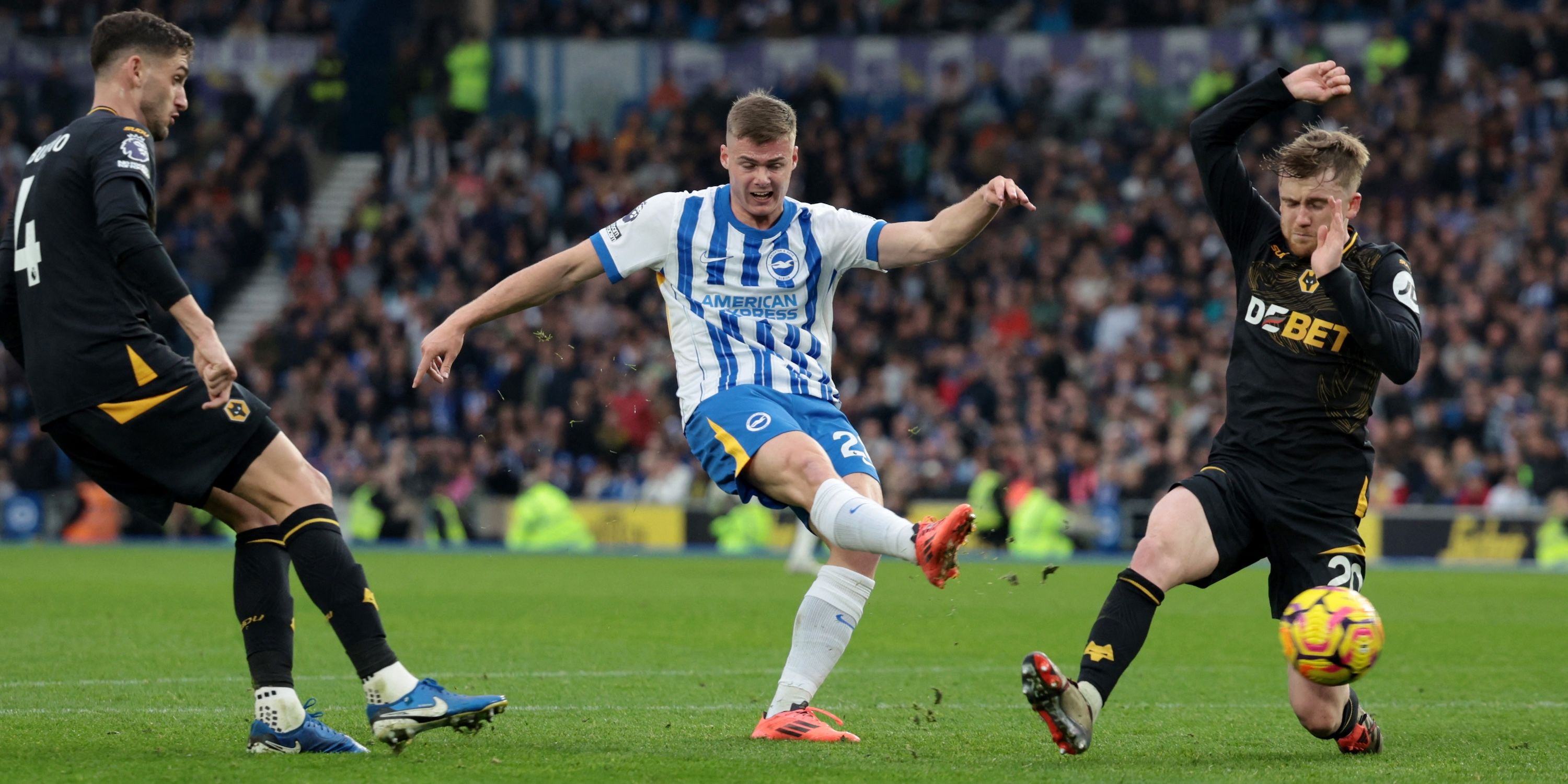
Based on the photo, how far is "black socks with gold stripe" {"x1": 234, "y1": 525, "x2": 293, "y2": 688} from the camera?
17.8 ft

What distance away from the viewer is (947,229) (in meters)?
5.89

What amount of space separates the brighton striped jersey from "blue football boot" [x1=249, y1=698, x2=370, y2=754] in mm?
1588

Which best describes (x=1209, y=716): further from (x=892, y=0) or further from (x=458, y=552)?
(x=892, y=0)

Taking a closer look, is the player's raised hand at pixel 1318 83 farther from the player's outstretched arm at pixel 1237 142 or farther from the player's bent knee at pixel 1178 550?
the player's bent knee at pixel 1178 550

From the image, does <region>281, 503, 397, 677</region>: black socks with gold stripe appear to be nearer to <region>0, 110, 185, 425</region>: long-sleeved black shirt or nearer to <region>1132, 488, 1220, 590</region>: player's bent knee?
<region>0, 110, 185, 425</region>: long-sleeved black shirt

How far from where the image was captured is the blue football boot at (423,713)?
16.8 ft

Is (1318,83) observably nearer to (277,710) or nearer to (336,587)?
(336,587)

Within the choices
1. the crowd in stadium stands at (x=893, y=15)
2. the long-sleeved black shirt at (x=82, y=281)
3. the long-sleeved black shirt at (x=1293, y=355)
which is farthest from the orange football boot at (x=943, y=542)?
the crowd in stadium stands at (x=893, y=15)

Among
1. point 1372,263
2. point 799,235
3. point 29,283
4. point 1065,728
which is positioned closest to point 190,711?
point 29,283

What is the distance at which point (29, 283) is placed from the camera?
5211mm

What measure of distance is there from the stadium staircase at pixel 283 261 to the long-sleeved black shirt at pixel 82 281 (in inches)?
805

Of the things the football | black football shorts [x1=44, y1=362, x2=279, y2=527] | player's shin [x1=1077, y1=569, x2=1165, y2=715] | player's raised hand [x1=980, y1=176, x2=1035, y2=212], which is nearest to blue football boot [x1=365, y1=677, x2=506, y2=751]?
black football shorts [x1=44, y1=362, x2=279, y2=527]

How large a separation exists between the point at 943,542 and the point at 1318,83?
2127 mm

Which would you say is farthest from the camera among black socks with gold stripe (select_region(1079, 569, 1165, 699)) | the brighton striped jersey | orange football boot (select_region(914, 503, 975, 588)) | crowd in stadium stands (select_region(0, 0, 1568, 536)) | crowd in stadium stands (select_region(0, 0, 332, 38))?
crowd in stadium stands (select_region(0, 0, 332, 38))
